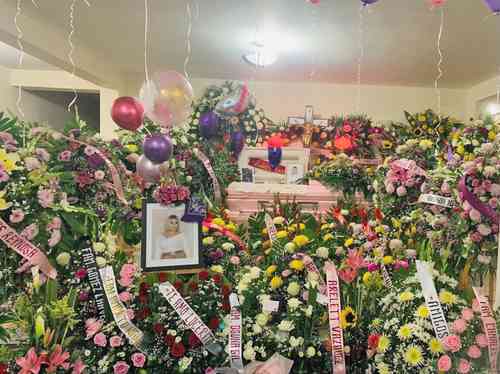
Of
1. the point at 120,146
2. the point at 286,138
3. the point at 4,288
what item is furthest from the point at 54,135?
the point at 286,138

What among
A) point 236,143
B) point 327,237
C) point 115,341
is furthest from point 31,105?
point 327,237

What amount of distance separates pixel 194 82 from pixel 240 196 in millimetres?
2981

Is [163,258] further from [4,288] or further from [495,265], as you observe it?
[495,265]

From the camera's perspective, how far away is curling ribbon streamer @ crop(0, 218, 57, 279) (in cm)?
125

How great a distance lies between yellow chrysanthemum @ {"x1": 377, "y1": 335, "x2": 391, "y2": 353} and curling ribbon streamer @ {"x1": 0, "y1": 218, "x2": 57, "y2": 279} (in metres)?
1.23

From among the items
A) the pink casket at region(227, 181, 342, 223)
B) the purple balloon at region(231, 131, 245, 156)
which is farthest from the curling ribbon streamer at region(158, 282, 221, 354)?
the purple balloon at region(231, 131, 245, 156)

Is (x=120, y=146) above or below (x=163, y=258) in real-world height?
above

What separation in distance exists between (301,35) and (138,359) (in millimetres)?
2812

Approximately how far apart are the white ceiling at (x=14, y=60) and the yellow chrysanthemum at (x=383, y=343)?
177 inches

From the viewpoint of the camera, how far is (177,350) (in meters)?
1.30

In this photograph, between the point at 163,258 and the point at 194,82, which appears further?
the point at 194,82

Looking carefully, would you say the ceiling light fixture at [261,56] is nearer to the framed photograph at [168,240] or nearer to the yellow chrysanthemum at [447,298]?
the framed photograph at [168,240]

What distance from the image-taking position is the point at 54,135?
4.78ft

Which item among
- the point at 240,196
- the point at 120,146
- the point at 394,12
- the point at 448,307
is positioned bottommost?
the point at 448,307
